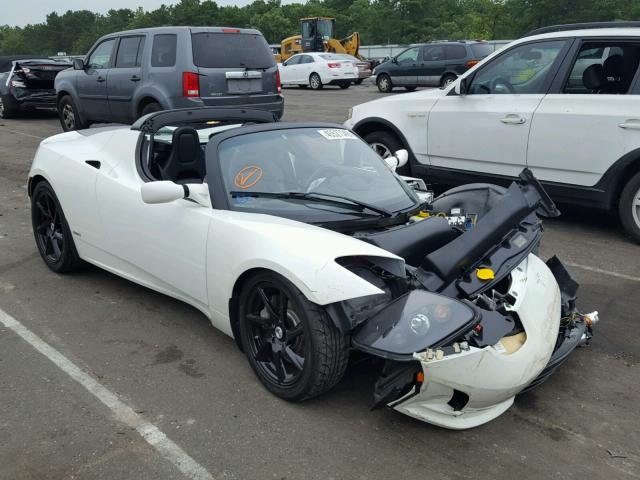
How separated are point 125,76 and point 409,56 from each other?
14.0 m

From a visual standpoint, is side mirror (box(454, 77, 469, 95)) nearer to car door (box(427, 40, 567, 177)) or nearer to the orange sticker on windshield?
car door (box(427, 40, 567, 177))

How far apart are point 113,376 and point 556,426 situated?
2.37m

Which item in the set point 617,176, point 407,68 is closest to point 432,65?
point 407,68

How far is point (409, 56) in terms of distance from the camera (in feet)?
74.2

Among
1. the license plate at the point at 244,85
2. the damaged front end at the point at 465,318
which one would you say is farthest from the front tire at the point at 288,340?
the license plate at the point at 244,85

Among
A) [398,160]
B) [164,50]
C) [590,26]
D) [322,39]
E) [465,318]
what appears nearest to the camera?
[465,318]

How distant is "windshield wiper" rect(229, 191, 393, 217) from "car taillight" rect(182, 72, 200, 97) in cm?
626

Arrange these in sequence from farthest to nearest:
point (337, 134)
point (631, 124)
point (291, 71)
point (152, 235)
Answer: point (291, 71) < point (631, 124) < point (337, 134) < point (152, 235)

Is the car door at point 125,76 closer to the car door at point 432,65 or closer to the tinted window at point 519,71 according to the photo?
the tinted window at point 519,71

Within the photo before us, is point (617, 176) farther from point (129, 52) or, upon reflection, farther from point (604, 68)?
point (129, 52)

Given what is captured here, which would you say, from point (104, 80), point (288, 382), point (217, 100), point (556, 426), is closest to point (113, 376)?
point (288, 382)

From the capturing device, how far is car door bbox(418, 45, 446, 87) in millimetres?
21531

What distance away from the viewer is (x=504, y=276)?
3338 mm

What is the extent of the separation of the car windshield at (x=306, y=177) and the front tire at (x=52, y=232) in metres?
1.87
